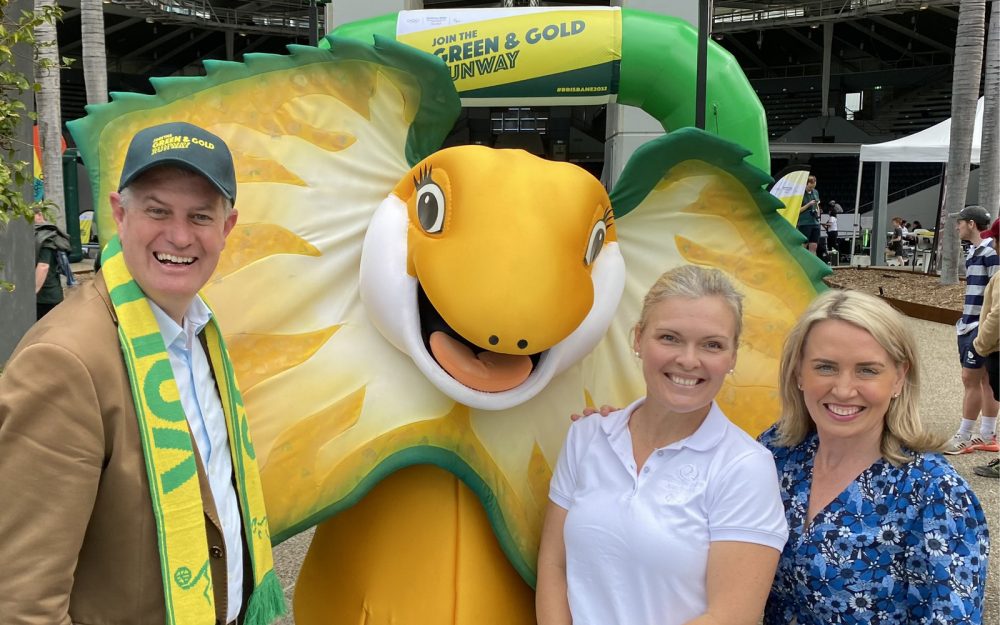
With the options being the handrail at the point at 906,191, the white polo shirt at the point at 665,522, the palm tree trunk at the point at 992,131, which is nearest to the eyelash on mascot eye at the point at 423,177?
the white polo shirt at the point at 665,522

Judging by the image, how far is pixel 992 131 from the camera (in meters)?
10.6

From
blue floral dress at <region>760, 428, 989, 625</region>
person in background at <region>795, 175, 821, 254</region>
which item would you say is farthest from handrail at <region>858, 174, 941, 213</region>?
blue floral dress at <region>760, 428, 989, 625</region>

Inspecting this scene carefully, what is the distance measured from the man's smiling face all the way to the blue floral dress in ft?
3.83

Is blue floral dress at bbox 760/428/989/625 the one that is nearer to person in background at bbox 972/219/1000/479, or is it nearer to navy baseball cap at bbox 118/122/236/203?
navy baseball cap at bbox 118/122/236/203

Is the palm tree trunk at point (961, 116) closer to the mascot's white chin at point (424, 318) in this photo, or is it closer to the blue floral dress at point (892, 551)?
the mascot's white chin at point (424, 318)

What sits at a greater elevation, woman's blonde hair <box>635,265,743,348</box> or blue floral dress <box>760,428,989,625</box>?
woman's blonde hair <box>635,265,743,348</box>

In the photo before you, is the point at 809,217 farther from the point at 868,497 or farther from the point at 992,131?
the point at 868,497

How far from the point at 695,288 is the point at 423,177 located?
2.41 ft

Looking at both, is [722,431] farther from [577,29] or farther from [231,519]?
[577,29]

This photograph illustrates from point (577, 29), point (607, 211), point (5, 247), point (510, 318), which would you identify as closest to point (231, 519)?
point (510, 318)

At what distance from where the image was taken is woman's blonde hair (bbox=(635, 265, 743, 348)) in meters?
1.59

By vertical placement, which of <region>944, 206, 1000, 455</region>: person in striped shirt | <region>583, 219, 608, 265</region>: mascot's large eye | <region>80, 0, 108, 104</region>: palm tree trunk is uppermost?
<region>80, 0, 108, 104</region>: palm tree trunk

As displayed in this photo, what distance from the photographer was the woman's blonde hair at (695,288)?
1591mm

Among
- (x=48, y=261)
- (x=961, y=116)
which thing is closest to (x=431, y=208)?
(x=48, y=261)
